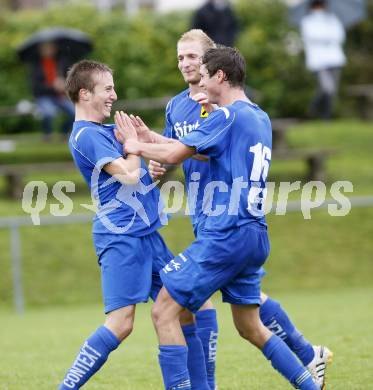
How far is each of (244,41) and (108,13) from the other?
9.26 feet

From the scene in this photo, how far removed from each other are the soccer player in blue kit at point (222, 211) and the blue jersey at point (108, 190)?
33 cm

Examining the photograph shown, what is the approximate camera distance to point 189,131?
6703 mm

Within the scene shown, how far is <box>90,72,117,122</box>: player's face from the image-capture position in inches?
244

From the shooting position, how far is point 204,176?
641 cm

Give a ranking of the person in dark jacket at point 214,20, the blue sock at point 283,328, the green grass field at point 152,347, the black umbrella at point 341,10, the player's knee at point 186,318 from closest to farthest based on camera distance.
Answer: the player's knee at point 186,318, the blue sock at point 283,328, the green grass field at point 152,347, the person in dark jacket at point 214,20, the black umbrella at point 341,10

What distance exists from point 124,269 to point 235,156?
93cm

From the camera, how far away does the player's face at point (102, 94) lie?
6.20 metres

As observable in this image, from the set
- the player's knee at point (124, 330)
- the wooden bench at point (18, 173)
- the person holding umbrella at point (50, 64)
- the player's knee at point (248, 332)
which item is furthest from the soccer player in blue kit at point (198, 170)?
the person holding umbrella at point (50, 64)

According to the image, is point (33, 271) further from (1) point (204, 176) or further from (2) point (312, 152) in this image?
(1) point (204, 176)

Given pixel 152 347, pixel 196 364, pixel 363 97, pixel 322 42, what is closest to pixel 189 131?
pixel 196 364

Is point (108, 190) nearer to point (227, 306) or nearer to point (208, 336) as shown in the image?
point (208, 336)

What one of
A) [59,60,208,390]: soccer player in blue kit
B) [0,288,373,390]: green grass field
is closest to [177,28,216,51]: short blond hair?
[59,60,208,390]: soccer player in blue kit

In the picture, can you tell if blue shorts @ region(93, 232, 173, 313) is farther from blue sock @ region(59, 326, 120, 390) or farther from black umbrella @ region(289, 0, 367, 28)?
black umbrella @ region(289, 0, 367, 28)

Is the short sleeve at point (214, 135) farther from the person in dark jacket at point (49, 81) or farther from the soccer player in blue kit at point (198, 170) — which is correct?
the person in dark jacket at point (49, 81)
